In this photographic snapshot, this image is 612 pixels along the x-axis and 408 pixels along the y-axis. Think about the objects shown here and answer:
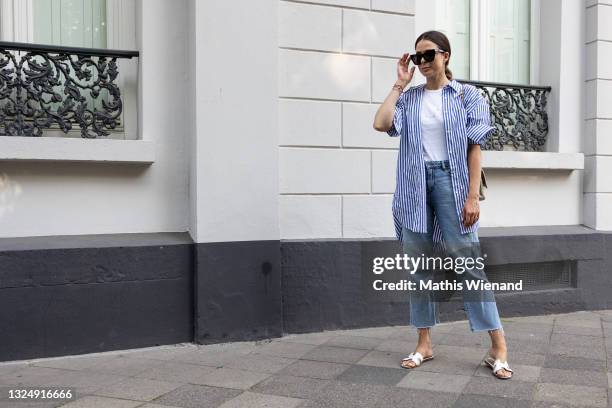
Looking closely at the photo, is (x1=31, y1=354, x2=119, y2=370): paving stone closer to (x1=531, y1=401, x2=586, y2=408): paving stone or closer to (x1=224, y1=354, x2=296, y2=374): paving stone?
(x1=224, y1=354, x2=296, y2=374): paving stone

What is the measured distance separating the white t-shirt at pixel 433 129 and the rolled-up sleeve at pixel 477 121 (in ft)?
0.52

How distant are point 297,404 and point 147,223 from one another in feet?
6.60

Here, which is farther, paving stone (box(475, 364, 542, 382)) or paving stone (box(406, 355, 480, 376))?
paving stone (box(406, 355, 480, 376))

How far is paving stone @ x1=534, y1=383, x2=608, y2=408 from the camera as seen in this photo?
3463 mm

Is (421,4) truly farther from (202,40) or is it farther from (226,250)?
(226,250)

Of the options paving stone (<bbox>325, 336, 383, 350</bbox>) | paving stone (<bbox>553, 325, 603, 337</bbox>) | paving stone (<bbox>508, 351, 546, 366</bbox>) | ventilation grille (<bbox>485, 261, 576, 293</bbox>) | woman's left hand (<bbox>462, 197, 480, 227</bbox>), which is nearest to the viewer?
woman's left hand (<bbox>462, 197, 480, 227</bbox>)

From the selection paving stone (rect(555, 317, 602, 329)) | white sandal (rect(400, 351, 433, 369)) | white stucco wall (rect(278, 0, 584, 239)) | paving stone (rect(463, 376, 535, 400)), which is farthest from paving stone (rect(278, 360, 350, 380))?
paving stone (rect(555, 317, 602, 329))

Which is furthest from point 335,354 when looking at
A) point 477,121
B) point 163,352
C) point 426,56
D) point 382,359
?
point 426,56

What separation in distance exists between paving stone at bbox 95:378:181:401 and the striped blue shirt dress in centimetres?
176

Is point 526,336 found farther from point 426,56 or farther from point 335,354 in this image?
point 426,56

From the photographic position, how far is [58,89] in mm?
4699

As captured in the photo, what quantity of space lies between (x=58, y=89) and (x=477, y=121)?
9.86 feet

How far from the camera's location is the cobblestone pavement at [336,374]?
3.50 m

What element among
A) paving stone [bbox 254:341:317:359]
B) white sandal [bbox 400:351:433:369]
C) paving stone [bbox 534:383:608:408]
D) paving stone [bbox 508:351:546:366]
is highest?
white sandal [bbox 400:351:433:369]
